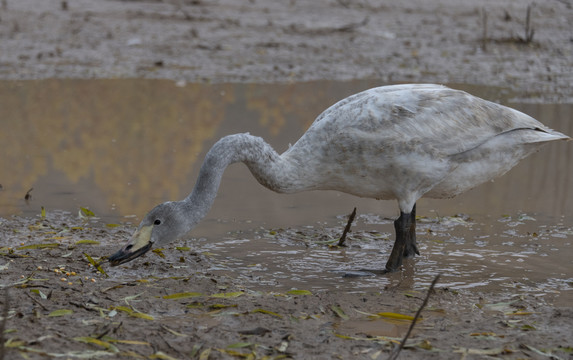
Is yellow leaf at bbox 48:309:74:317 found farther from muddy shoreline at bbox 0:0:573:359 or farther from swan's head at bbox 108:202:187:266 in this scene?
swan's head at bbox 108:202:187:266

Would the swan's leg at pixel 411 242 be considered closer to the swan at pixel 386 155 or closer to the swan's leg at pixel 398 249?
the swan at pixel 386 155

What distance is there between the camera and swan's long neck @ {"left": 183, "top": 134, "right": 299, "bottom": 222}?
541 cm

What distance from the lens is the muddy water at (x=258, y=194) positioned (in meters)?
6.14

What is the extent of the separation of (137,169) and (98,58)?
17.7 feet

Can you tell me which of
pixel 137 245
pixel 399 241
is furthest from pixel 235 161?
pixel 399 241

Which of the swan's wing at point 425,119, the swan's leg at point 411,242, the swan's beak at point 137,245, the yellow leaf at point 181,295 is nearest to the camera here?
the yellow leaf at point 181,295

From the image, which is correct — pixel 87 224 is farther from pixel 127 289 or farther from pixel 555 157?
pixel 555 157

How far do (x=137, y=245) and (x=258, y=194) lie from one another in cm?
269

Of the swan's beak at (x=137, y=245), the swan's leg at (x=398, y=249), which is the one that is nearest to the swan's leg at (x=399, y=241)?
the swan's leg at (x=398, y=249)

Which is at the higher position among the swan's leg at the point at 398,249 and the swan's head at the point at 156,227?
the swan's head at the point at 156,227

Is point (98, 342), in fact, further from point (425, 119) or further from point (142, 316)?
point (425, 119)

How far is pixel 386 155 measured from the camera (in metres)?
5.75

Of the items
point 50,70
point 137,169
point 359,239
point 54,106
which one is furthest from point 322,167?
point 50,70

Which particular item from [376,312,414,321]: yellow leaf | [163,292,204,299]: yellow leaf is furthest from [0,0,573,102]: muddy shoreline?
[163,292,204,299]: yellow leaf
